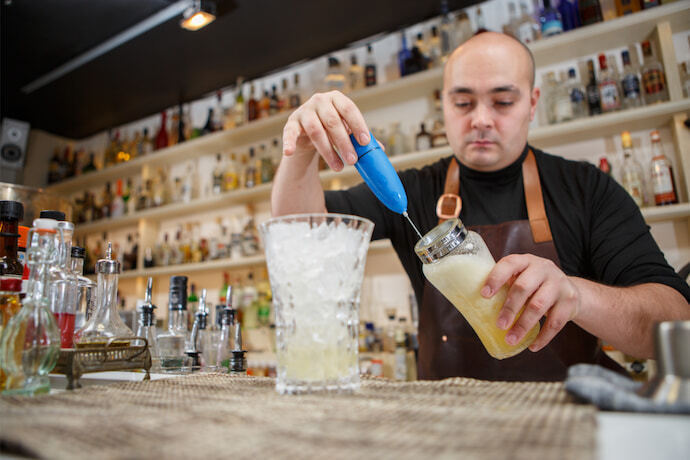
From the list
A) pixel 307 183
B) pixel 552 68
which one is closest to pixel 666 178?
pixel 552 68

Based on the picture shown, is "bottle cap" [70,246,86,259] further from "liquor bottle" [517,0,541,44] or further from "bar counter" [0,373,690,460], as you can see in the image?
"liquor bottle" [517,0,541,44]

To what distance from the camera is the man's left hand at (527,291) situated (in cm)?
71

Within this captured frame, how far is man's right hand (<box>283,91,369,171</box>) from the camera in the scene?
31.4 inches

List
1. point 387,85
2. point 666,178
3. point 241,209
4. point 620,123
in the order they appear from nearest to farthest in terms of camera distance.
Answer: point 666,178 → point 620,123 → point 387,85 → point 241,209

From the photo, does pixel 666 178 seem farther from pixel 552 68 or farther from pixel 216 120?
pixel 216 120

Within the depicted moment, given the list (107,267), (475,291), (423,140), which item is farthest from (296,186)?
(423,140)

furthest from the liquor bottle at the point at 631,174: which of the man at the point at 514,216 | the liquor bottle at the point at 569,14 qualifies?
the man at the point at 514,216

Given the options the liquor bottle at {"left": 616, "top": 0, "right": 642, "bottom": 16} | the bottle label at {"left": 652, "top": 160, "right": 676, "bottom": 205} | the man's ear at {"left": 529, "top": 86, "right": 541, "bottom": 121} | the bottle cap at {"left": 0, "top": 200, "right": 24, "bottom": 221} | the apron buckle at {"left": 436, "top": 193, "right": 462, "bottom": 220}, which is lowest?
the bottle cap at {"left": 0, "top": 200, "right": 24, "bottom": 221}

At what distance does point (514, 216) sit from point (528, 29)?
1358 millimetres

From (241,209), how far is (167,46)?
1149mm

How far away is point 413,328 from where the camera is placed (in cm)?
250

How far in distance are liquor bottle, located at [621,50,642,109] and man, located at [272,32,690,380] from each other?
712mm

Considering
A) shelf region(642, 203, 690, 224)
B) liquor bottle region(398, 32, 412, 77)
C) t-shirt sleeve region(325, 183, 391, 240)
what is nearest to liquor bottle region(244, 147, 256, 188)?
liquor bottle region(398, 32, 412, 77)

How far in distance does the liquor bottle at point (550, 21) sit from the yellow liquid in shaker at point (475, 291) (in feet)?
6.25
